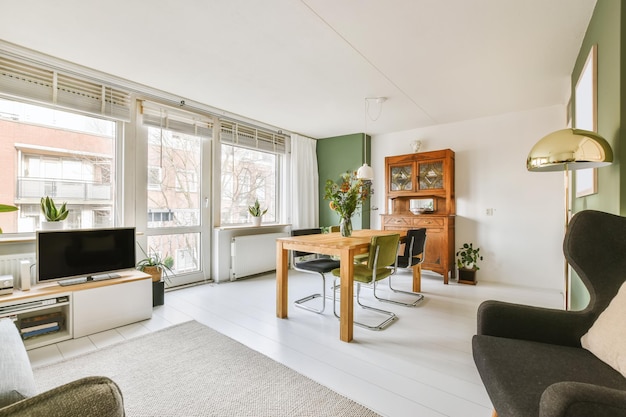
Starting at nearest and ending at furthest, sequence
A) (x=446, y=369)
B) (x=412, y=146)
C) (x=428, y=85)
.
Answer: (x=446, y=369) < (x=428, y=85) < (x=412, y=146)

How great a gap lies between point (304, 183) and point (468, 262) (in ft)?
9.52

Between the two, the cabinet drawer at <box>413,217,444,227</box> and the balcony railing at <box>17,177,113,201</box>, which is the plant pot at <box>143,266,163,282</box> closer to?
the balcony railing at <box>17,177,113,201</box>

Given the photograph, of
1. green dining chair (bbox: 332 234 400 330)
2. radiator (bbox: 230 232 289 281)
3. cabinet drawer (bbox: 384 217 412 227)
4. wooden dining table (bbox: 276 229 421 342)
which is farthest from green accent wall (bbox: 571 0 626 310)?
radiator (bbox: 230 232 289 281)

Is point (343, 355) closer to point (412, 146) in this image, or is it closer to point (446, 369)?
point (446, 369)

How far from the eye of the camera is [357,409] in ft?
5.02

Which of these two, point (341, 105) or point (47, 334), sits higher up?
point (341, 105)

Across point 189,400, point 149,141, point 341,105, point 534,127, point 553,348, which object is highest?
point 341,105

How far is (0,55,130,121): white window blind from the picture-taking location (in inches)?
100

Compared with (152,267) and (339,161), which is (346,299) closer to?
(152,267)

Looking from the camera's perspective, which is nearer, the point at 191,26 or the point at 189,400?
the point at 189,400

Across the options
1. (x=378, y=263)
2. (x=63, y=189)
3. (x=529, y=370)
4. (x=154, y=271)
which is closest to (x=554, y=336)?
(x=529, y=370)

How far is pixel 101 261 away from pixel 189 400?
1837mm

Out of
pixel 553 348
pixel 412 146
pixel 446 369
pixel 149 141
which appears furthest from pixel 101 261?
pixel 412 146

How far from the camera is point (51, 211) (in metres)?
2.65
